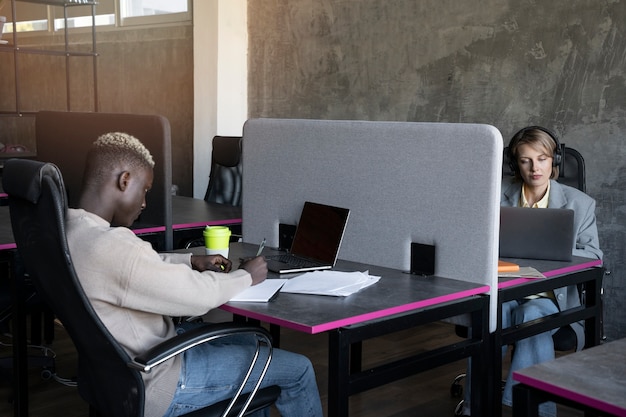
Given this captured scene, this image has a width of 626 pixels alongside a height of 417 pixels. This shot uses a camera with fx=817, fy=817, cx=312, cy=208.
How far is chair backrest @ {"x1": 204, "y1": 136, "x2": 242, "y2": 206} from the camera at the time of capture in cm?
441

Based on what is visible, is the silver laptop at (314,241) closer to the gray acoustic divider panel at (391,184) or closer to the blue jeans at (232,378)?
the gray acoustic divider panel at (391,184)

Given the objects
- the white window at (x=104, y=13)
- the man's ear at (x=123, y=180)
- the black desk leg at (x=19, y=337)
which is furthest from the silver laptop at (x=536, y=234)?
the white window at (x=104, y=13)

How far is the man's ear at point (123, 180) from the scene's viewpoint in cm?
198

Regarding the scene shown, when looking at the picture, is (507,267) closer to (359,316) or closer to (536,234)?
(536,234)

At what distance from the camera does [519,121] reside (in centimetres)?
416

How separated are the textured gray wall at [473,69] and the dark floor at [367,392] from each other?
1025 mm

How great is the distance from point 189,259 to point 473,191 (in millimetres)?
855

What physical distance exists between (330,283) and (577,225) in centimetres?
120

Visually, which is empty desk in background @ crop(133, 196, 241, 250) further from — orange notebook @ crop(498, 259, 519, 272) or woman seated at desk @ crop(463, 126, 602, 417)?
orange notebook @ crop(498, 259, 519, 272)

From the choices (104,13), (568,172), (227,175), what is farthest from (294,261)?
(104,13)

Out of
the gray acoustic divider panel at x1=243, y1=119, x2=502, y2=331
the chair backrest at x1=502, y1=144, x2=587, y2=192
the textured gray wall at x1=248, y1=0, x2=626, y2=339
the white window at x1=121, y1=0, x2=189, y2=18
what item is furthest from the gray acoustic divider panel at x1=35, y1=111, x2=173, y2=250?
the white window at x1=121, y1=0, x2=189, y2=18

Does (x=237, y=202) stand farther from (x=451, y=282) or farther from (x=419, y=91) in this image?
(x=451, y=282)

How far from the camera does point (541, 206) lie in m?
3.10

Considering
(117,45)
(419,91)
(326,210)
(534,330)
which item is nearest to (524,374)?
(534,330)
